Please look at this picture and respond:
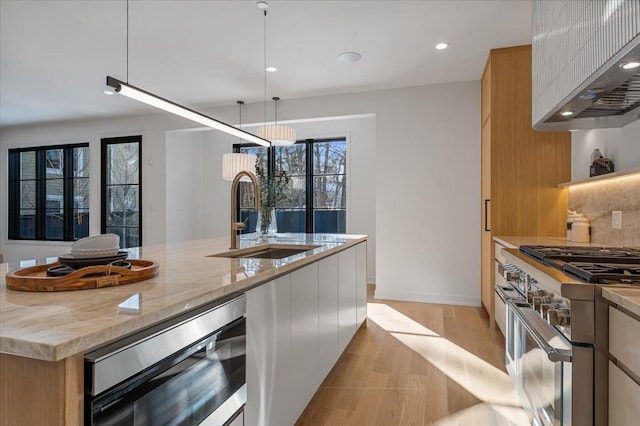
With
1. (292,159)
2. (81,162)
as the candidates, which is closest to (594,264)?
(292,159)

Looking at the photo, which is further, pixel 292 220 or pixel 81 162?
pixel 81 162

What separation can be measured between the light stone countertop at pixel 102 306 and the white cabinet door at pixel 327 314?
69cm

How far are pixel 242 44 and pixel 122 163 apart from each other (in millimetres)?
3968

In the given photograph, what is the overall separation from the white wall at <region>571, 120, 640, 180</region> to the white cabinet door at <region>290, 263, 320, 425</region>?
1940 millimetres

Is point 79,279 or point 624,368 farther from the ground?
point 79,279

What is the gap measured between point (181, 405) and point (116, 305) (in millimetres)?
332

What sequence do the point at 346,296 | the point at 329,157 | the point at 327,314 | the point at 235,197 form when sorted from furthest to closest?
the point at 329,157 < the point at 346,296 < the point at 327,314 < the point at 235,197

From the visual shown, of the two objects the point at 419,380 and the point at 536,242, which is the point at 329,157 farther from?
the point at 419,380

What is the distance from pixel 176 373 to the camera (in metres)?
0.99

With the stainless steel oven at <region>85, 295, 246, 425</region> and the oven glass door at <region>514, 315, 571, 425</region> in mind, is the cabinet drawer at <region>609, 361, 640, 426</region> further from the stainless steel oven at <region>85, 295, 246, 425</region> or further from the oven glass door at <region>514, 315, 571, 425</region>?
the stainless steel oven at <region>85, 295, 246, 425</region>

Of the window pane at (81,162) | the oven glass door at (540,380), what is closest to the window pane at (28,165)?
the window pane at (81,162)

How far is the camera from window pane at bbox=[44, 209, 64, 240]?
23.1 feet

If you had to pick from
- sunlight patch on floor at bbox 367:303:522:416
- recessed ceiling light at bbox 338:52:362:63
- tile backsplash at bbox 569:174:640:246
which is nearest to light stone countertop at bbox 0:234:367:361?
sunlight patch on floor at bbox 367:303:522:416

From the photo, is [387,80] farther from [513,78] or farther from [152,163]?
[152,163]
